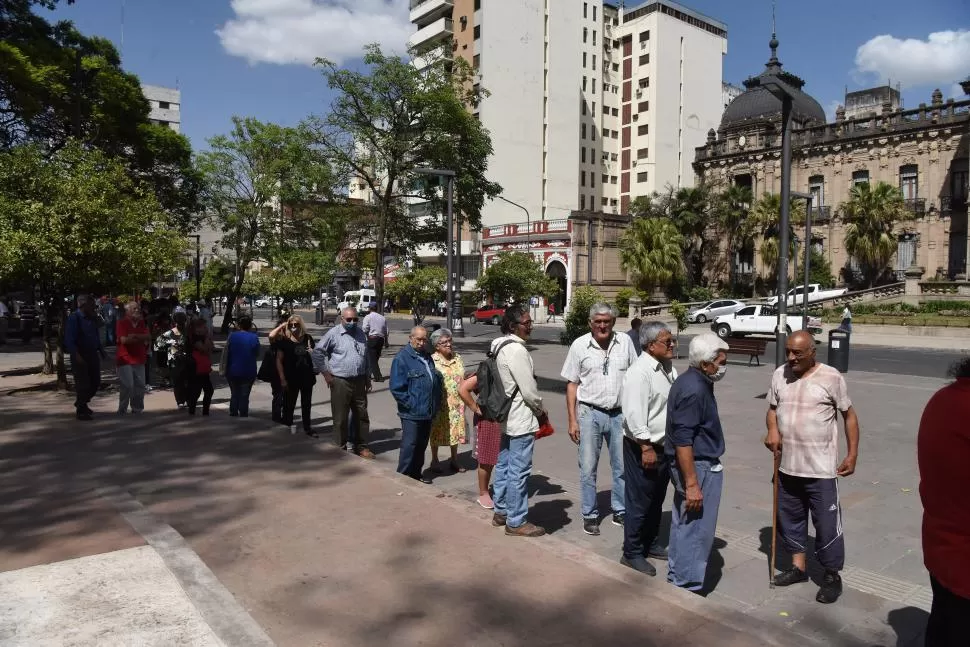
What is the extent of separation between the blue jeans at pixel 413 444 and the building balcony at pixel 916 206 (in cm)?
4325

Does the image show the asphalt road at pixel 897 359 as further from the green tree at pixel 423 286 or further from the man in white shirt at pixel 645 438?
the man in white shirt at pixel 645 438

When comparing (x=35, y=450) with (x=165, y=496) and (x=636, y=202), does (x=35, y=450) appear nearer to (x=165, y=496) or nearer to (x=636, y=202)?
(x=165, y=496)

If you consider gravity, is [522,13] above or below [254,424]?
above

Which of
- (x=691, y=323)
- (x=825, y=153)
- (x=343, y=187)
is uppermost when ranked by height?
(x=825, y=153)

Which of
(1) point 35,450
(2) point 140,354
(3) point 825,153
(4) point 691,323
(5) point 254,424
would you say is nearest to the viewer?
(1) point 35,450

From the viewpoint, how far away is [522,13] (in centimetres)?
5706

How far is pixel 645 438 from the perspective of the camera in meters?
4.63

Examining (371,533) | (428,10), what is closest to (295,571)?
(371,533)

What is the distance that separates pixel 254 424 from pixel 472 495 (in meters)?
3.86

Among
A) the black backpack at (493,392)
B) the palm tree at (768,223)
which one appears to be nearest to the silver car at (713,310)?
the palm tree at (768,223)

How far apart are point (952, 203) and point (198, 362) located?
143 feet

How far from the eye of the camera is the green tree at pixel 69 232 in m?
11.3

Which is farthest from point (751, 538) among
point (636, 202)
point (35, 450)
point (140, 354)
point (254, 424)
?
point (636, 202)

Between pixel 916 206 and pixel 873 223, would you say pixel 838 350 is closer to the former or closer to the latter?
pixel 873 223
